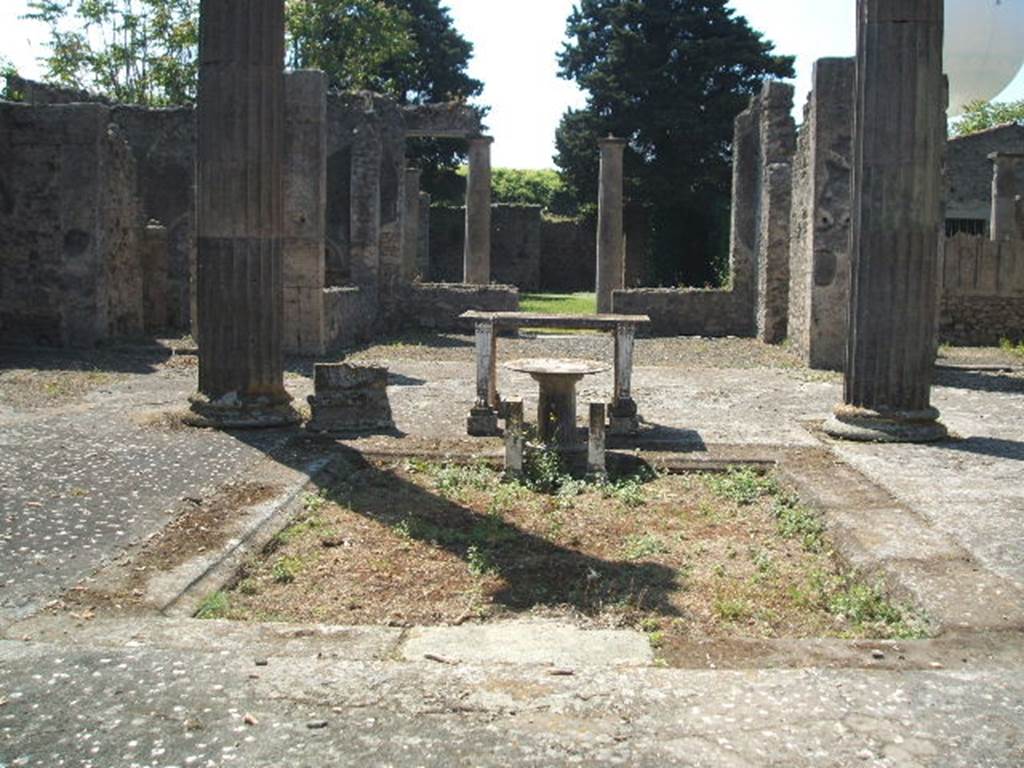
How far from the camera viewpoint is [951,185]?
25.4 meters

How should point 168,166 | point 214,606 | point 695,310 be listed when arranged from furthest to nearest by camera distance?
1. point 168,166
2. point 695,310
3. point 214,606

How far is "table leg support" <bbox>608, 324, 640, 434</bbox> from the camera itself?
808 cm

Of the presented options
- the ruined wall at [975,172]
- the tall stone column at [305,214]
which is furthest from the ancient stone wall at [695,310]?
the ruined wall at [975,172]

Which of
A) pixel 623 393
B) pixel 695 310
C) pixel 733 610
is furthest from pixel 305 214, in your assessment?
pixel 733 610

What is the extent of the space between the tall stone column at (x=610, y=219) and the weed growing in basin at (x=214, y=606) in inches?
693

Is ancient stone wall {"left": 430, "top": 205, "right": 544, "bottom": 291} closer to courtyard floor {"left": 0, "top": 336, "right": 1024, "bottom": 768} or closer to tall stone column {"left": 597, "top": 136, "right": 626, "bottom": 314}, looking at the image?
tall stone column {"left": 597, "top": 136, "right": 626, "bottom": 314}

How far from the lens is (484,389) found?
8.21m

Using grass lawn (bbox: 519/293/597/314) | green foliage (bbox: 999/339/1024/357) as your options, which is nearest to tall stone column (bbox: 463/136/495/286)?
grass lawn (bbox: 519/293/597/314)

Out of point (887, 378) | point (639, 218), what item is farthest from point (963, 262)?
point (639, 218)

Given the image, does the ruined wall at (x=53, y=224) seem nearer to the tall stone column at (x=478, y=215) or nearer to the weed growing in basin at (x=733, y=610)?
the tall stone column at (x=478, y=215)

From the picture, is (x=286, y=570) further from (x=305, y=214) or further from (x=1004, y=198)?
(x=1004, y=198)

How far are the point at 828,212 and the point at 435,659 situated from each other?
10.8m

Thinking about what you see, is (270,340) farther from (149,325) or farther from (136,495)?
(149,325)

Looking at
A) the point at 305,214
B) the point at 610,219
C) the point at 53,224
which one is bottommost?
the point at 53,224
